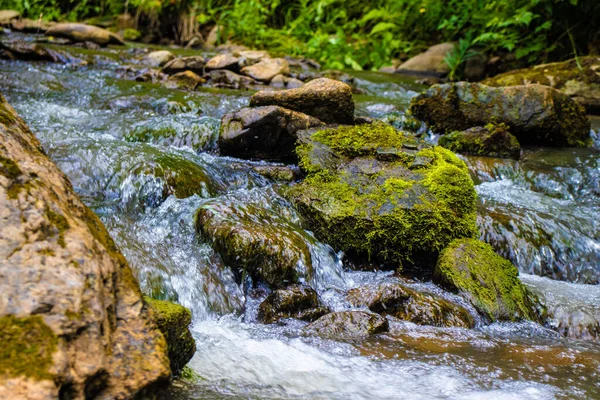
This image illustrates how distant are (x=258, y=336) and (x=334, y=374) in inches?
25.5

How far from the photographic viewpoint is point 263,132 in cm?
530

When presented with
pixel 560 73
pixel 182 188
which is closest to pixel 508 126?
pixel 560 73

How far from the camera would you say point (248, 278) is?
11.8ft

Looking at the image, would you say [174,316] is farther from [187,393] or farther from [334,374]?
[334,374]

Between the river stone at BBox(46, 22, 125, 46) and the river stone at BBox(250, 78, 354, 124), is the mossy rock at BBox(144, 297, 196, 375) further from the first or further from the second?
the river stone at BBox(46, 22, 125, 46)

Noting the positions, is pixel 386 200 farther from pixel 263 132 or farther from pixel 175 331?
pixel 175 331

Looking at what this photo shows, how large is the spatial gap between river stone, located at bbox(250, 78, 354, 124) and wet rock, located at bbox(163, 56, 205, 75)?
13.9 feet

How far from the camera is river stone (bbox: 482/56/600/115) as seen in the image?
8.23 metres

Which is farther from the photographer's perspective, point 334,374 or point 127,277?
point 334,374

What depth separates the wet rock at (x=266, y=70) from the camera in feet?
30.8

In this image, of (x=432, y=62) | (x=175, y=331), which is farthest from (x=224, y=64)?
(x=175, y=331)

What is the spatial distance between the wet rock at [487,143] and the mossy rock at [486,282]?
2639mm

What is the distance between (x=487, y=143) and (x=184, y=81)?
5.03 meters

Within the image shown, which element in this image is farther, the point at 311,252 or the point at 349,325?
the point at 311,252
